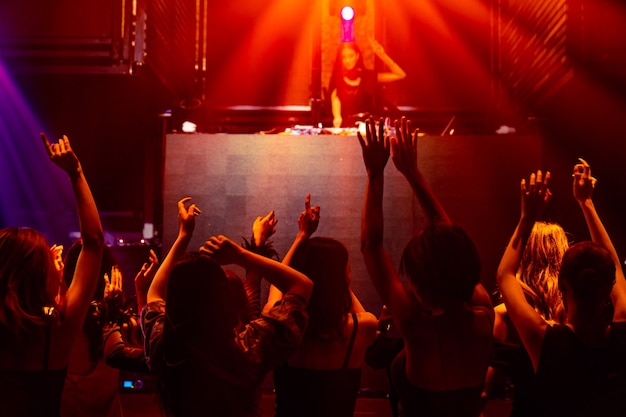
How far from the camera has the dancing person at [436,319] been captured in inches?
70.7

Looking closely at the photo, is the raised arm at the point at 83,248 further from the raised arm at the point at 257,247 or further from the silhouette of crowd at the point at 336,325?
the raised arm at the point at 257,247

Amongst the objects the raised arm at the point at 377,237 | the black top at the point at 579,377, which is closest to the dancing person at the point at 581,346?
the black top at the point at 579,377

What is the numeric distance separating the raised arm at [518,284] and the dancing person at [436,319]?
14 cm

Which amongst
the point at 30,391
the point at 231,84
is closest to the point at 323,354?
the point at 30,391

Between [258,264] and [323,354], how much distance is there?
46cm

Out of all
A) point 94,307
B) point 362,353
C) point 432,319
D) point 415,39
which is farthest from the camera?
point 415,39

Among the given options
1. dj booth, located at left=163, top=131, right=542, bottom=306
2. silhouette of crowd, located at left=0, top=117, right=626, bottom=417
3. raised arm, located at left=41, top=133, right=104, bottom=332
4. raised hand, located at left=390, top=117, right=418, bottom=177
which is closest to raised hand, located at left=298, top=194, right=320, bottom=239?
silhouette of crowd, located at left=0, top=117, right=626, bottom=417

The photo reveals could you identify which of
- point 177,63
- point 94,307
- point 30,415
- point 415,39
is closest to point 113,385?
point 94,307

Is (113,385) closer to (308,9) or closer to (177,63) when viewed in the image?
(177,63)

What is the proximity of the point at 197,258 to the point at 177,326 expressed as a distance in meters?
0.20

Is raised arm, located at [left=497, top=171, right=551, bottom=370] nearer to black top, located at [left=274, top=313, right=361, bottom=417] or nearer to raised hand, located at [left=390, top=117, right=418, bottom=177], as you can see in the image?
raised hand, located at [left=390, top=117, right=418, bottom=177]

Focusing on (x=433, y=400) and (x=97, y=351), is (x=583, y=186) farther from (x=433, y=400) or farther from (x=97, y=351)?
(x=97, y=351)

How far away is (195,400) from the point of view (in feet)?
6.06

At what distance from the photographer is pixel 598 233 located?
229cm
